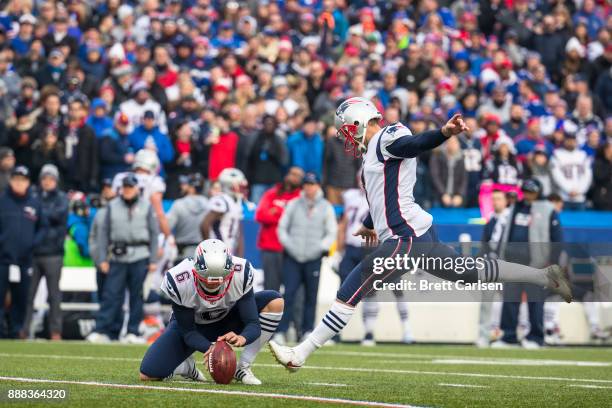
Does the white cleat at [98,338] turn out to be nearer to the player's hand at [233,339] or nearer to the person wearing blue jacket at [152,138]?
the person wearing blue jacket at [152,138]

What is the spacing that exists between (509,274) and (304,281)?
6.96m

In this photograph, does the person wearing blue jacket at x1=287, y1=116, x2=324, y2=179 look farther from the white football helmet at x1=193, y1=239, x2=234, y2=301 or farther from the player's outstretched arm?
the white football helmet at x1=193, y1=239, x2=234, y2=301

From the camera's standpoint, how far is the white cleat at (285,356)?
318 inches

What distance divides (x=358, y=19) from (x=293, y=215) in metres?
8.35

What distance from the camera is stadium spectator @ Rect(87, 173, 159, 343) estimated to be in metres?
14.2

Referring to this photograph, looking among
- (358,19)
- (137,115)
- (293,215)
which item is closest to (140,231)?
(293,215)

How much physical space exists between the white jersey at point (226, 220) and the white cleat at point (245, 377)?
561cm

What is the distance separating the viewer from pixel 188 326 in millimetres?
8109

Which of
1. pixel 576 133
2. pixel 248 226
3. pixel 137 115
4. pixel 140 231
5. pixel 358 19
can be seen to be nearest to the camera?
pixel 140 231

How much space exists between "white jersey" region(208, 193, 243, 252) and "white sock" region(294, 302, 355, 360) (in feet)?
19.0

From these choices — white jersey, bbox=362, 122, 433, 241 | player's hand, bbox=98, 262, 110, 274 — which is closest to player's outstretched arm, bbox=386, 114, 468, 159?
white jersey, bbox=362, 122, 433, 241

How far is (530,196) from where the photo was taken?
14.3m

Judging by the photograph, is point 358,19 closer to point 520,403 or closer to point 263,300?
point 263,300

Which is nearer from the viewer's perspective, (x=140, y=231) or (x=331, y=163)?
(x=140, y=231)
